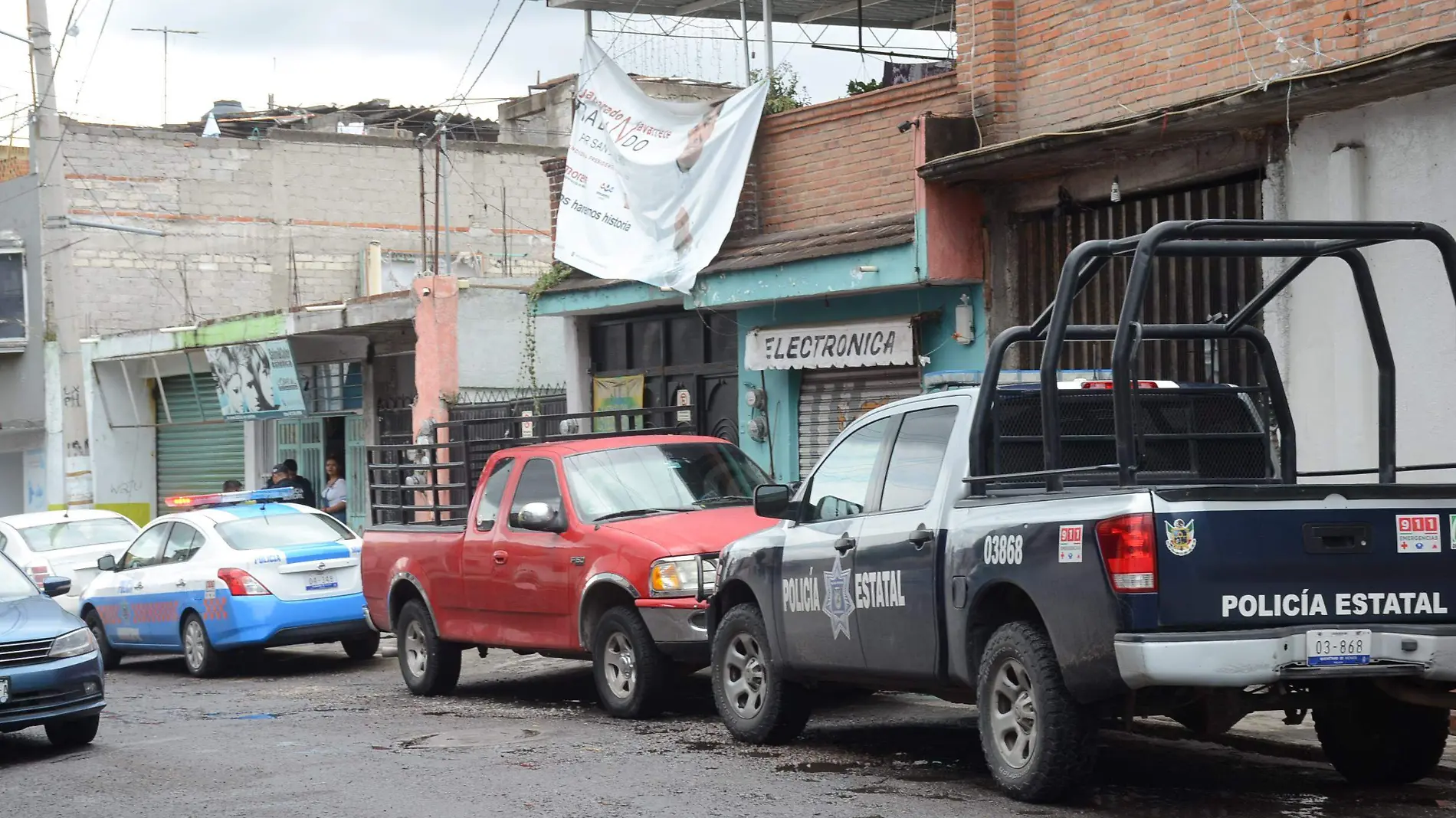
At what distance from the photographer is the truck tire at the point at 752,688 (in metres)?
9.45

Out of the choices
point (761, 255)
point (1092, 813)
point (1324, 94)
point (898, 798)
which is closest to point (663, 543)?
point (898, 798)

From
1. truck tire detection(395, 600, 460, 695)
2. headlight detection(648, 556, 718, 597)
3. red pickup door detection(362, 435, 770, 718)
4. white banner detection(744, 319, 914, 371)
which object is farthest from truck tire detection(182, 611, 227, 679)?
headlight detection(648, 556, 718, 597)

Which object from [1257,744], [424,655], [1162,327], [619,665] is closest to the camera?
[1162,327]

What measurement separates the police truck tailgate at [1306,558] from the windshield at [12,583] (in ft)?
26.2

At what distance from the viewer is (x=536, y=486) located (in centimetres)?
1206

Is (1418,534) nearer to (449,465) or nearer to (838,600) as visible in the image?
(838,600)

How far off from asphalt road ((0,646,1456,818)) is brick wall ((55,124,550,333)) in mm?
20396

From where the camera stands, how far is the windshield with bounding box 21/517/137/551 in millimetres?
19750

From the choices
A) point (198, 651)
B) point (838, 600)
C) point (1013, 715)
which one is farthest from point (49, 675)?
point (1013, 715)

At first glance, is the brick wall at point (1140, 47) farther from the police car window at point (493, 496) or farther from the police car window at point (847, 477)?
the police car window at point (493, 496)

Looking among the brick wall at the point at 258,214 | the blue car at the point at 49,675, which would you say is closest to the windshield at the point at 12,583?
the blue car at the point at 49,675

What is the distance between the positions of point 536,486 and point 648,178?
6580 mm

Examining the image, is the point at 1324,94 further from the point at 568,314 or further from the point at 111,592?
the point at 111,592

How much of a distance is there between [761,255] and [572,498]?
5692mm
